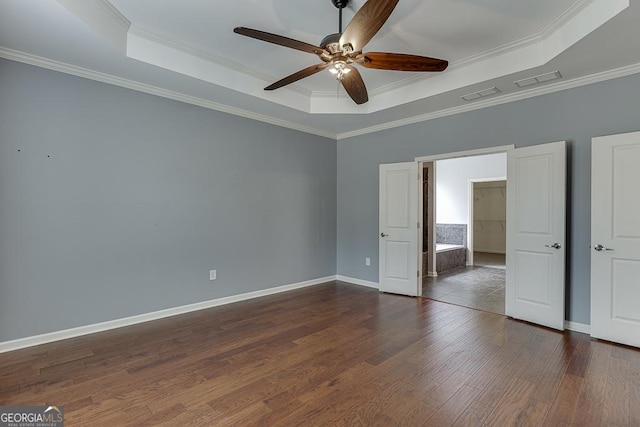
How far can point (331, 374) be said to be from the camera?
2.39 meters

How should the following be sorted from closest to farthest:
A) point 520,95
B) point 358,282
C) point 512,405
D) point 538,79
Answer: point 512,405 → point 538,79 → point 520,95 → point 358,282

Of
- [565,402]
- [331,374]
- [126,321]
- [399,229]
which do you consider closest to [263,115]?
[399,229]

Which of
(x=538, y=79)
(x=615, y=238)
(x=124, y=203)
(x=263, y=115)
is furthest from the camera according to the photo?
(x=263, y=115)

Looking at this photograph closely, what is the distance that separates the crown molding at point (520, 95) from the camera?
9.98 feet

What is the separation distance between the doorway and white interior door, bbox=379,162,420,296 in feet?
1.48

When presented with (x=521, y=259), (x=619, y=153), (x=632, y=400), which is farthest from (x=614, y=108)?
(x=632, y=400)

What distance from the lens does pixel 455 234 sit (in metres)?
7.72

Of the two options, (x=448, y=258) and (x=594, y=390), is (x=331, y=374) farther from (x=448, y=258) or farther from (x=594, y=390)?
(x=448, y=258)

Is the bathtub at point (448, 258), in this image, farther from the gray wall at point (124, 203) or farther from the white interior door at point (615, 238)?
the white interior door at point (615, 238)

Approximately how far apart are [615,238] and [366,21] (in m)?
3.04

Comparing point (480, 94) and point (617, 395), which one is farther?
point (480, 94)

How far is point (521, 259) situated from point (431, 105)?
7.16 ft

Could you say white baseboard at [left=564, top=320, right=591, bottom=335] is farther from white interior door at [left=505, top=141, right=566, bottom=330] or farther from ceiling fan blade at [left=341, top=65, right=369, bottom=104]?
ceiling fan blade at [left=341, top=65, right=369, bottom=104]

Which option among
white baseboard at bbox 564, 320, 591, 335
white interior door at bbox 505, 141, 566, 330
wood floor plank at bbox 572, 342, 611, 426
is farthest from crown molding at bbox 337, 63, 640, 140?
wood floor plank at bbox 572, 342, 611, 426
